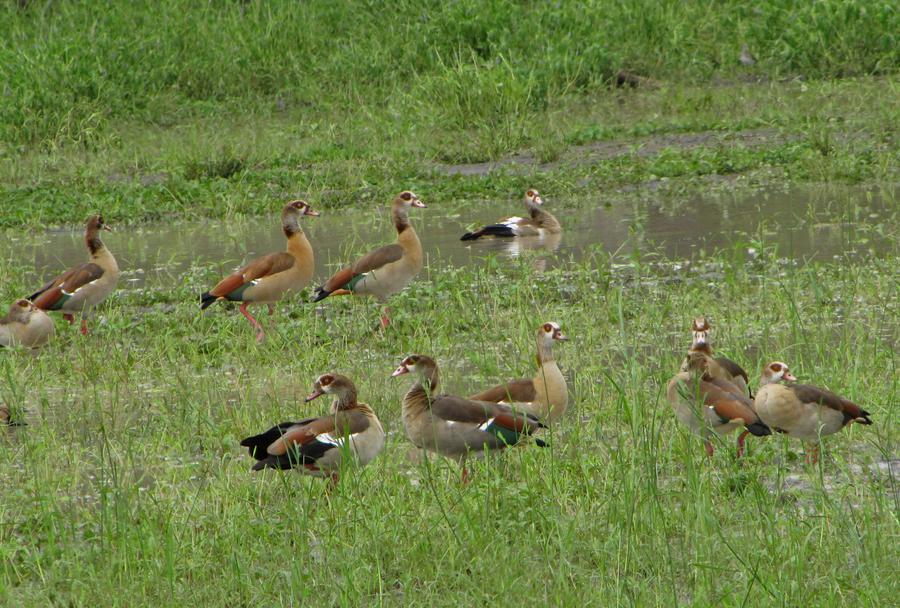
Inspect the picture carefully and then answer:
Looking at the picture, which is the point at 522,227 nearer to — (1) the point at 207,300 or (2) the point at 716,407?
(1) the point at 207,300

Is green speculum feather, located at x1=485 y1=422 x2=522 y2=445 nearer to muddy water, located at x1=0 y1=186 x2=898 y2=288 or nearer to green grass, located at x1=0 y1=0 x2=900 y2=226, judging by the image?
muddy water, located at x1=0 y1=186 x2=898 y2=288

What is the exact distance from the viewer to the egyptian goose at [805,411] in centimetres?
597

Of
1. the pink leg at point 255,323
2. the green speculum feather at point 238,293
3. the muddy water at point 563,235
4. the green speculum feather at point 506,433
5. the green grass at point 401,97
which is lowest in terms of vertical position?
the green grass at point 401,97

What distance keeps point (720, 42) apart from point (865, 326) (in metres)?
12.5

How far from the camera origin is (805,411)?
19.7 feet

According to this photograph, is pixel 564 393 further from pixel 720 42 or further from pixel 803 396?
pixel 720 42

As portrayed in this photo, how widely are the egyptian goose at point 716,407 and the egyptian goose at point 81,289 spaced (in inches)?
189

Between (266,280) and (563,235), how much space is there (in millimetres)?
3483

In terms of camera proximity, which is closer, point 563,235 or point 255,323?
point 255,323

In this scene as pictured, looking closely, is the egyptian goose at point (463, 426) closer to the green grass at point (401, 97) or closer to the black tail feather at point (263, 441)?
the black tail feather at point (263, 441)

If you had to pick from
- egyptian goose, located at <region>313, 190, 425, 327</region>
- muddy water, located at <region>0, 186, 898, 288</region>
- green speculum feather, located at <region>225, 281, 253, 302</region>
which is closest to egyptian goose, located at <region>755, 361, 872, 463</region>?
egyptian goose, located at <region>313, 190, 425, 327</region>

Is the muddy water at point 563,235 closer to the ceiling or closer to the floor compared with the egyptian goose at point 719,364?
closer to the floor

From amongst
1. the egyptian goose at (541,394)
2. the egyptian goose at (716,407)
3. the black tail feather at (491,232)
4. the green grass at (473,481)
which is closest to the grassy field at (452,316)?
the green grass at (473,481)

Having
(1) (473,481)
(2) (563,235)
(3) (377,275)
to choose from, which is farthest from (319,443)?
(2) (563,235)
